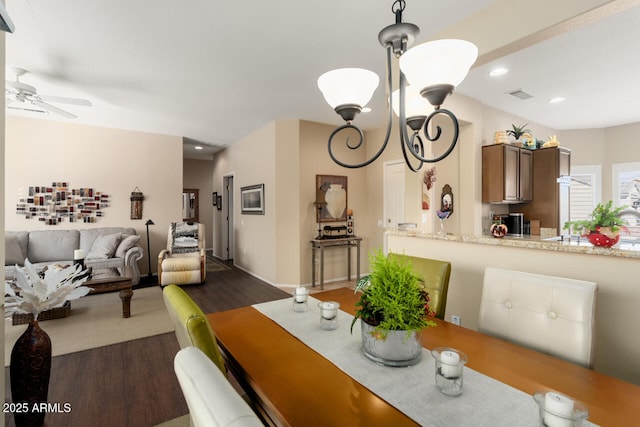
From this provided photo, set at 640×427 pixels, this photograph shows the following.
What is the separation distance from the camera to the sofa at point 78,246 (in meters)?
4.46

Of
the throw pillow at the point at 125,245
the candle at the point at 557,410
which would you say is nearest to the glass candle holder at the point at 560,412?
the candle at the point at 557,410

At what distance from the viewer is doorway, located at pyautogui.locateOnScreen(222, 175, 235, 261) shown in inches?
294

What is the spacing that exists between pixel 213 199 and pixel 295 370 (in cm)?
779

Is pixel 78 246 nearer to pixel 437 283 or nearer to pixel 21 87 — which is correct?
pixel 21 87

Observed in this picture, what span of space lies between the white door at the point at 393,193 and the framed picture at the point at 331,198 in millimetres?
737

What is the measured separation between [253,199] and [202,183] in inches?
146

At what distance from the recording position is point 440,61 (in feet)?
3.94

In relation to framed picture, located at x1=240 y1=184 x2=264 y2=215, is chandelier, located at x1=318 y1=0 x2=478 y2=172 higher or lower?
higher

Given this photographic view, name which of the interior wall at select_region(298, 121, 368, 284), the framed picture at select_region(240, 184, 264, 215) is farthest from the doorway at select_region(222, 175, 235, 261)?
the interior wall at select_region(298, 121, 368, 284)

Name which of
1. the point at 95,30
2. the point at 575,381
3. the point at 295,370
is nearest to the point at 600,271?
the point at 575,381

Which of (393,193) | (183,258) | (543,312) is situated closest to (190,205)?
(183,258)

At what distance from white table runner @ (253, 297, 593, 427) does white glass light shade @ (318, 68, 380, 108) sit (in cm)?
115

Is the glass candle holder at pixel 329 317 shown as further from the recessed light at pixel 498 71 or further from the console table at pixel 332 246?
the console table at pixel 332 246

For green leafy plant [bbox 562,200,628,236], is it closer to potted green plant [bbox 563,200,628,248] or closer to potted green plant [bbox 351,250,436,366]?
potted green plant [bbox 563,200,628,248]
